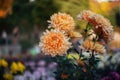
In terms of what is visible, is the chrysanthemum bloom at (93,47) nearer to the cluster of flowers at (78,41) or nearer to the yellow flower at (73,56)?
the cluster of flowers at (78,41)

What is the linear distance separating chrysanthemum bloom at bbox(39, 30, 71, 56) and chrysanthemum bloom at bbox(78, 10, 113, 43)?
20cm

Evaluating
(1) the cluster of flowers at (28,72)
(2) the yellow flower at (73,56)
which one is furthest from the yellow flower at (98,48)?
(1) the cluster of flowers at (28,72)

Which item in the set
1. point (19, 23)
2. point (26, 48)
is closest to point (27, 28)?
point (19, 23)

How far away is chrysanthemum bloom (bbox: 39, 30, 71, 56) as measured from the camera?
285 cm

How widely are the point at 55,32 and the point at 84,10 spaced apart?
316mm

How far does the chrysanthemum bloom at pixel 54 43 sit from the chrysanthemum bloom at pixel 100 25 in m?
0.20

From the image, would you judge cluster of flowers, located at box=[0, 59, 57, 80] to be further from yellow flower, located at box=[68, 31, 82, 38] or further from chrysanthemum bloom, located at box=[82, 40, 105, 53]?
chrysanthemum bloom, located at box=[82, 40, 105, 53]

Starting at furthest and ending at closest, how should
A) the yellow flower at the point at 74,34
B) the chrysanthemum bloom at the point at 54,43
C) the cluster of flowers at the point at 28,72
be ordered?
the cluster of flowers at the point at 28,72, the yellow flower at the point at 74,34, the chrysanthemum bloom at the point at 54,43

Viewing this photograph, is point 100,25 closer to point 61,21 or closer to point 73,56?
point 61,21

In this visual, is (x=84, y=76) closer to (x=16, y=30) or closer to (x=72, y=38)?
(x=72, y=38)

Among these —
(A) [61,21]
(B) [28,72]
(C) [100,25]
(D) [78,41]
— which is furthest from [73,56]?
(B) [28,72]

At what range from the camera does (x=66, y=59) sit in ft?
10.5

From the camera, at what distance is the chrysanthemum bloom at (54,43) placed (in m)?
2.85

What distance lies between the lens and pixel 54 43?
2838 mm
